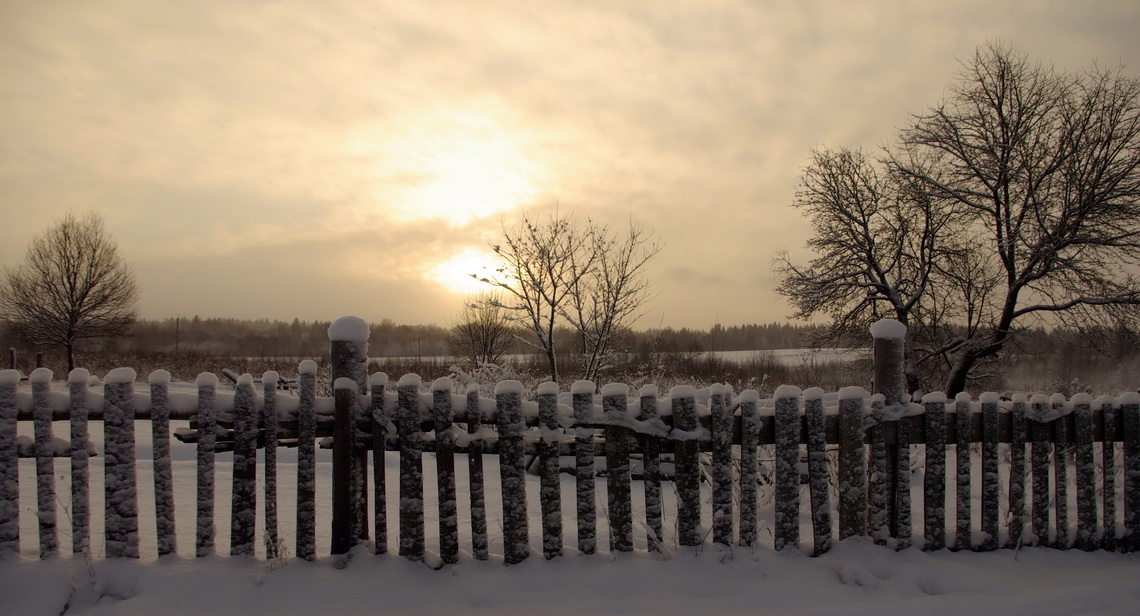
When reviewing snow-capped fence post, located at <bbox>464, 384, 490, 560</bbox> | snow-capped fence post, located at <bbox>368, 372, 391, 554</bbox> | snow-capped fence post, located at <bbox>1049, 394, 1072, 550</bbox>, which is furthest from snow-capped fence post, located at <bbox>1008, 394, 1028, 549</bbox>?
snow-capped fence post, located at <bbox>368, 372, 391, 554</bbox>

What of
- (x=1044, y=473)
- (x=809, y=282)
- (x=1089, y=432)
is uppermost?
(x=809, y=282)

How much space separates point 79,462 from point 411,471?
182 centimetres

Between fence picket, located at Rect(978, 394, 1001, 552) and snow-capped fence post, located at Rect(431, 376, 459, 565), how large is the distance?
11.2 ft

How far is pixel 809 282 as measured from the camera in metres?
18.3

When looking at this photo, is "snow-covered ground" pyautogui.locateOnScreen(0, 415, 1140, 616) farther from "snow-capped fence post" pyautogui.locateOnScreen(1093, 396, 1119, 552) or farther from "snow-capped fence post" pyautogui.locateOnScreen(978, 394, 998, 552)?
"snow-capped fence post" pyautogui.locateOnScreen(1093, 396, 1119, 552)

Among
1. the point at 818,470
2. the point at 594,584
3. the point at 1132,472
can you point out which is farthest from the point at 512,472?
the point at 1132,472

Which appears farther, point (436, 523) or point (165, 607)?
point (436, 523)

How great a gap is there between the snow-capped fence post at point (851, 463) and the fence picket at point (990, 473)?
2.88 feet

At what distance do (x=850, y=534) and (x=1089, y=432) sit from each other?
1892mm

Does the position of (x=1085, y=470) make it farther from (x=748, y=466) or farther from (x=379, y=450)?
(x=379, y=450)

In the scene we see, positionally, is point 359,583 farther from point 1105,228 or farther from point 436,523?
point 1105,228

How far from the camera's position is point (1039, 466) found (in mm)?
3887

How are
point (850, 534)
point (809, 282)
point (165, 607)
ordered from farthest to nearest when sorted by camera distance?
point (809, 282), point (850, 534), point (165, 607)

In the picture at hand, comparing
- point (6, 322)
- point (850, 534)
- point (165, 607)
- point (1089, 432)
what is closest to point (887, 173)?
point (1089, 432)
